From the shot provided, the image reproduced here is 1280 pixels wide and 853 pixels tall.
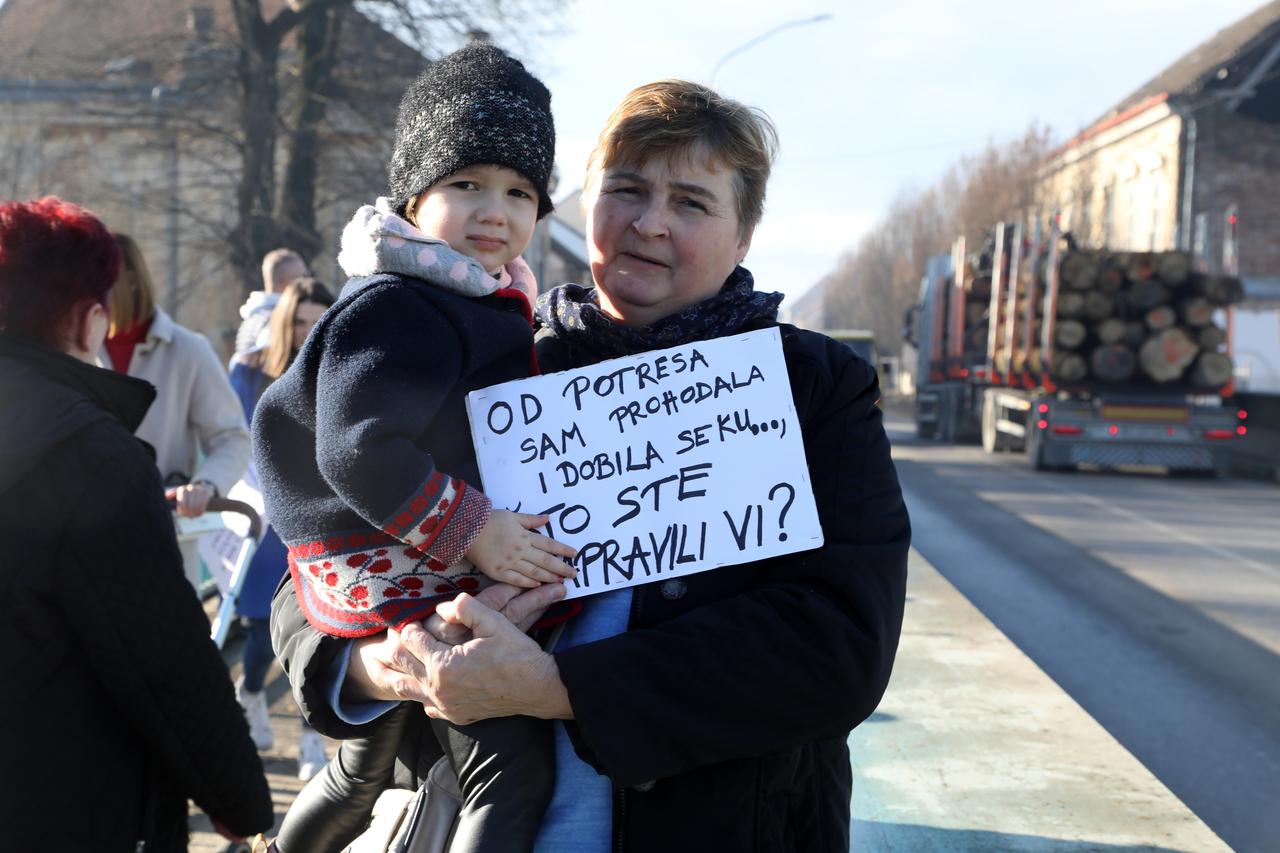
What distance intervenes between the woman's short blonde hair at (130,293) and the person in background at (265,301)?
4.92ft

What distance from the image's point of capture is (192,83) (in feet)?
65.8

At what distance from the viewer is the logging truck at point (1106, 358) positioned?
17984 mm

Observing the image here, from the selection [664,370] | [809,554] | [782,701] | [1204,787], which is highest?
[664,370]

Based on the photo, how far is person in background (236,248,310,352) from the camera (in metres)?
6.54

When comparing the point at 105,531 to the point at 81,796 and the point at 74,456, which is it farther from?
the point at 81,796

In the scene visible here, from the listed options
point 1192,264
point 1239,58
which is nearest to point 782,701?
point 1192,264

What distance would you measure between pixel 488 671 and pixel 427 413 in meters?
0.40

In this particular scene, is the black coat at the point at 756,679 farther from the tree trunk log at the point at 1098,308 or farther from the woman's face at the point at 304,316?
the tree trunk log at the point at 1098,308

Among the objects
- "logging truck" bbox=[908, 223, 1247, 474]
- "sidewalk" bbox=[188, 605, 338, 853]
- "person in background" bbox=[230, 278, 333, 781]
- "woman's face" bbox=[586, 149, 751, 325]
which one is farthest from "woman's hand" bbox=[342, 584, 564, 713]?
"logging truck" bbox=[908, 223, 1247, 474]

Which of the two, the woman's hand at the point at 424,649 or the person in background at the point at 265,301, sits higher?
the person in background at the point at 265,301

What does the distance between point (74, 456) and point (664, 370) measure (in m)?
1.19

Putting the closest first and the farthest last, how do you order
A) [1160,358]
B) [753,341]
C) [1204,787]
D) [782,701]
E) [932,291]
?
[782,701], [753,341], [1204,787], [1160,358], [932,291]

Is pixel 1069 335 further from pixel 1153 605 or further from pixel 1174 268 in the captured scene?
pixel 1153 605

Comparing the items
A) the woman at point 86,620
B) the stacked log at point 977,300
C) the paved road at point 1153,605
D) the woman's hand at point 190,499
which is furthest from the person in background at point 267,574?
the stacked log at point 977,300
